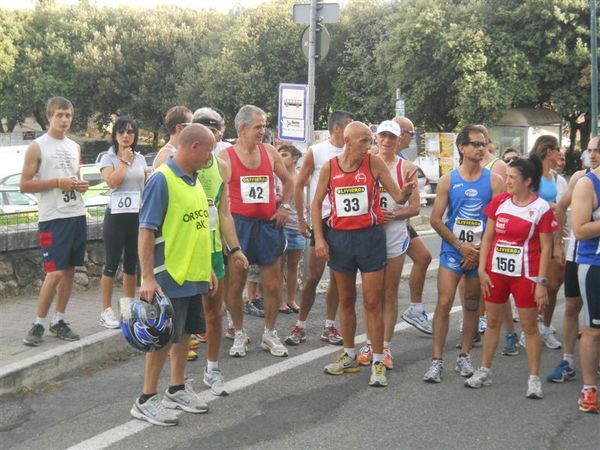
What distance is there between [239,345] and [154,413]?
1748mm

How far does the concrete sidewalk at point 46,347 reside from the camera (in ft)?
19.6

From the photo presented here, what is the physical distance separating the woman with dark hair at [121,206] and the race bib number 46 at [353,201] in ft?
6.73

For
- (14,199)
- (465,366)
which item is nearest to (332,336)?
(465,366)

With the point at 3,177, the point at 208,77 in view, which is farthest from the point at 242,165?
the point at 208,77

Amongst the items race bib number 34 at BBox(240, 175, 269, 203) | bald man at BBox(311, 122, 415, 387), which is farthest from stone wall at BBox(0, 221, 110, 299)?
bald man at BBox(311, 122, 415, 387)

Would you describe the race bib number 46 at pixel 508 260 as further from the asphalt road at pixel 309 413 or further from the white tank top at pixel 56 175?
the white tank top at pixel 56 175

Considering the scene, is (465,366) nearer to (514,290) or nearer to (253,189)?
(514,290)

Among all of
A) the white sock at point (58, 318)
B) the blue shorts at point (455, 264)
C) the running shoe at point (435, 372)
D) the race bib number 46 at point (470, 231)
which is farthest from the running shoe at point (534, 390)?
the white sock at point (58, 318)

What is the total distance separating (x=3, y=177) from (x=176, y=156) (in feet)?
38.8

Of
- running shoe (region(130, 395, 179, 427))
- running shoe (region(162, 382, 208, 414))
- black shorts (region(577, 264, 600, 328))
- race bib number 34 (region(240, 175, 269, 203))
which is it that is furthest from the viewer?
race bib number 34 (region(240, 175, 269, 203))

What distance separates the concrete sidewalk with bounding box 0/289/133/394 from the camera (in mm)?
5988

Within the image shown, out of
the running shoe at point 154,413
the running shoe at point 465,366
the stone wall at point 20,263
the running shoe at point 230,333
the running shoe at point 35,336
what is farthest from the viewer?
the stone wall at point 20,263

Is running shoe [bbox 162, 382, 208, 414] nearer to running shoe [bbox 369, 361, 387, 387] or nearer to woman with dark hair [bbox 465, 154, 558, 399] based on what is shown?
running shoe [bbox 369, 361, 387, 387]

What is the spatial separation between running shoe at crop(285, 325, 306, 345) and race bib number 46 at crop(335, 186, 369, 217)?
1555mm
